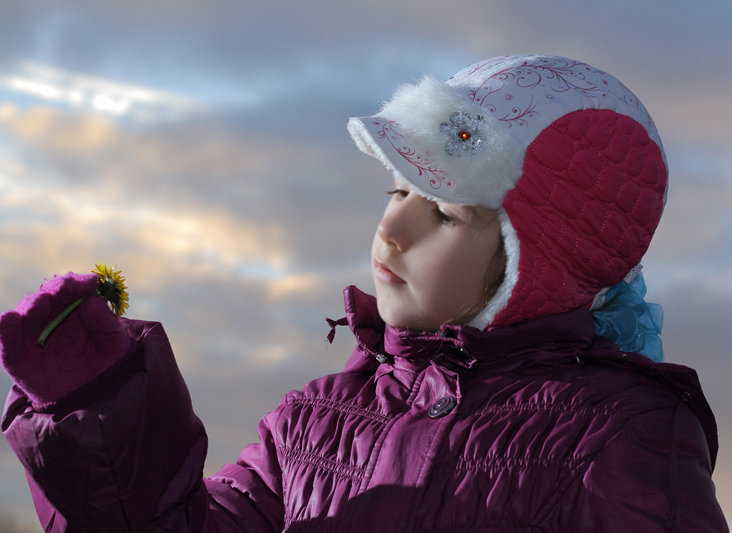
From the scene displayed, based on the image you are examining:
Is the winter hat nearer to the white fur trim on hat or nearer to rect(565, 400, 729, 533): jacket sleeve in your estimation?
the white fur trim on hat

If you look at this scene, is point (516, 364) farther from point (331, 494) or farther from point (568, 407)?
point (331, 494)

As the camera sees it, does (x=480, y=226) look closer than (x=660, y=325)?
Yes

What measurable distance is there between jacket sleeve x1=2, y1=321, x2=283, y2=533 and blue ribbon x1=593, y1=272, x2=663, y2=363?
2.95 ft

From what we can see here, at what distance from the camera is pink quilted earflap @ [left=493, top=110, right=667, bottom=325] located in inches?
72.3

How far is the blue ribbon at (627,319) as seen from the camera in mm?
2074

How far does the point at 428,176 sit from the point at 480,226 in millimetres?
144

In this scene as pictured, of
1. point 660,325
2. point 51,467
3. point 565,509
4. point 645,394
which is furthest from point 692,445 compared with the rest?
point 51,467

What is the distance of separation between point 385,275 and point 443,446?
1.20 feet

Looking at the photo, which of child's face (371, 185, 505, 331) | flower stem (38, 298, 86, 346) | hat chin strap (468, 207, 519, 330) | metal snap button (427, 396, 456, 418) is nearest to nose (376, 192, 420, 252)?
child's face (371, 185, 505, 331)

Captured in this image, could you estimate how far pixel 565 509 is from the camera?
65.4 inches

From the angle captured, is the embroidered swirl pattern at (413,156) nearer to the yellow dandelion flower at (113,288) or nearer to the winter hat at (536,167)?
the winter hat at (536,167)

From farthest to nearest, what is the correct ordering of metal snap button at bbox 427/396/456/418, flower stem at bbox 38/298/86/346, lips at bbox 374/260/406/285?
1. lips at bbox 374/260/406/285
2. metal snap button at bbox 427/396/456/418
3. flower stem at bbox 38/298/86/346

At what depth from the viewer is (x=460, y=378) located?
1.83 metres

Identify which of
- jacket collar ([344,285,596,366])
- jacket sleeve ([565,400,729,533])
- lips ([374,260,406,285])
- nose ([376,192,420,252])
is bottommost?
jacket sleeve ([565,400,729,533])
